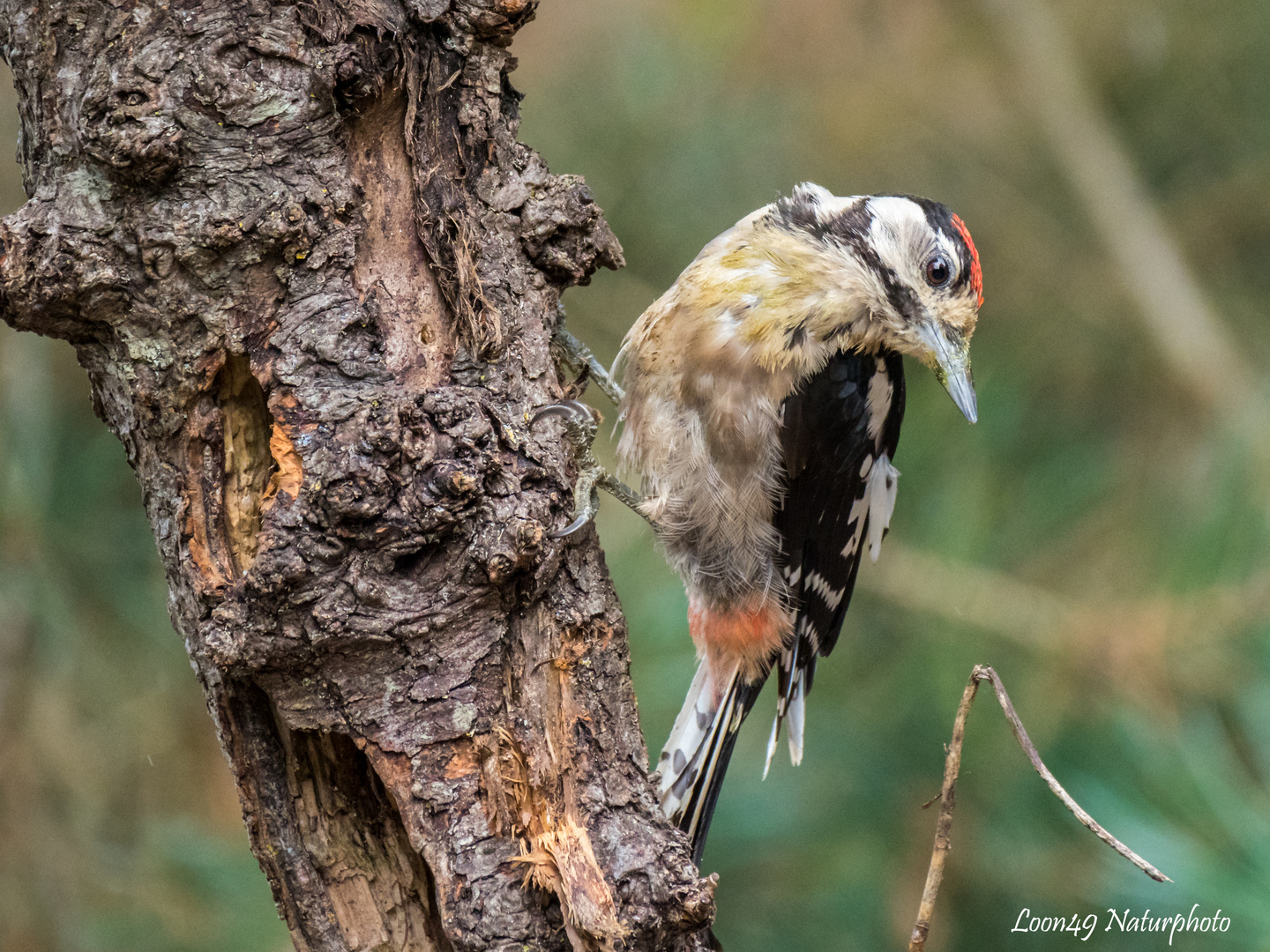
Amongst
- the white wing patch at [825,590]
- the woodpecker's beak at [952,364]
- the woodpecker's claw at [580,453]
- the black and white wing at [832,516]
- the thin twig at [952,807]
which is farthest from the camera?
the white wing patch at [825,590]

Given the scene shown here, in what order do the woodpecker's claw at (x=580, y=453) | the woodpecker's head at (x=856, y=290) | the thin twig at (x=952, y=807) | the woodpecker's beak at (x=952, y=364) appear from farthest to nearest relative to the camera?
the woodpecker's head at (x=856, y=290) → the woodpecker's beak at (x=952, y=364) → the woodpecker's claw at (x=580, y=453) → the thin twig at (x=952, y=807)

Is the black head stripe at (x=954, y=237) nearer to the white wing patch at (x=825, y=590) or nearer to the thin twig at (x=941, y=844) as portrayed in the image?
the white wing patch at (x=825, y=590)

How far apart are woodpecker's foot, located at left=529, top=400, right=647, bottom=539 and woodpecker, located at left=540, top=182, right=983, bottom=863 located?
12 mm

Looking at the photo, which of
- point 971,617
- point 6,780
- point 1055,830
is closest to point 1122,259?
point 971,617

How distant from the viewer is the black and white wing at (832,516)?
264 cm

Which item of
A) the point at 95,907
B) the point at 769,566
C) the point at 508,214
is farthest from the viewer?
the point at 95,907

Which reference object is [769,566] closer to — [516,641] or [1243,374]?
[516,641]

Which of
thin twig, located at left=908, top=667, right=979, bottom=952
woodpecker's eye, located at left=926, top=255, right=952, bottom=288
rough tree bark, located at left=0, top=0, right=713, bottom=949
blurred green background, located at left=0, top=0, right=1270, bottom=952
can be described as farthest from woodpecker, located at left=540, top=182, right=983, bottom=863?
thin twig, located at left=908, top=667, right=979, bottom=952

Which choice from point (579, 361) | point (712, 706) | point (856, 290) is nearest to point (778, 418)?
point (856, 290)

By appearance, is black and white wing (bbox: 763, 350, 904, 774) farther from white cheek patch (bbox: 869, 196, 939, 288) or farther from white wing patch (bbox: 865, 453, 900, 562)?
white cheek patch (bbox: 869, 196, 939, 288)

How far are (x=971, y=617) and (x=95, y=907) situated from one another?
2.53 metres

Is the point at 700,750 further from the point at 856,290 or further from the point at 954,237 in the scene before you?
the point at 954,237

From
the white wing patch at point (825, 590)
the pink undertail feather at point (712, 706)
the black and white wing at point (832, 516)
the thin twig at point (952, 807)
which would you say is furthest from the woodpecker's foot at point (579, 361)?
the thin twig at point (952, 807)

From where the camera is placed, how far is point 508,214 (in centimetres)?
173
